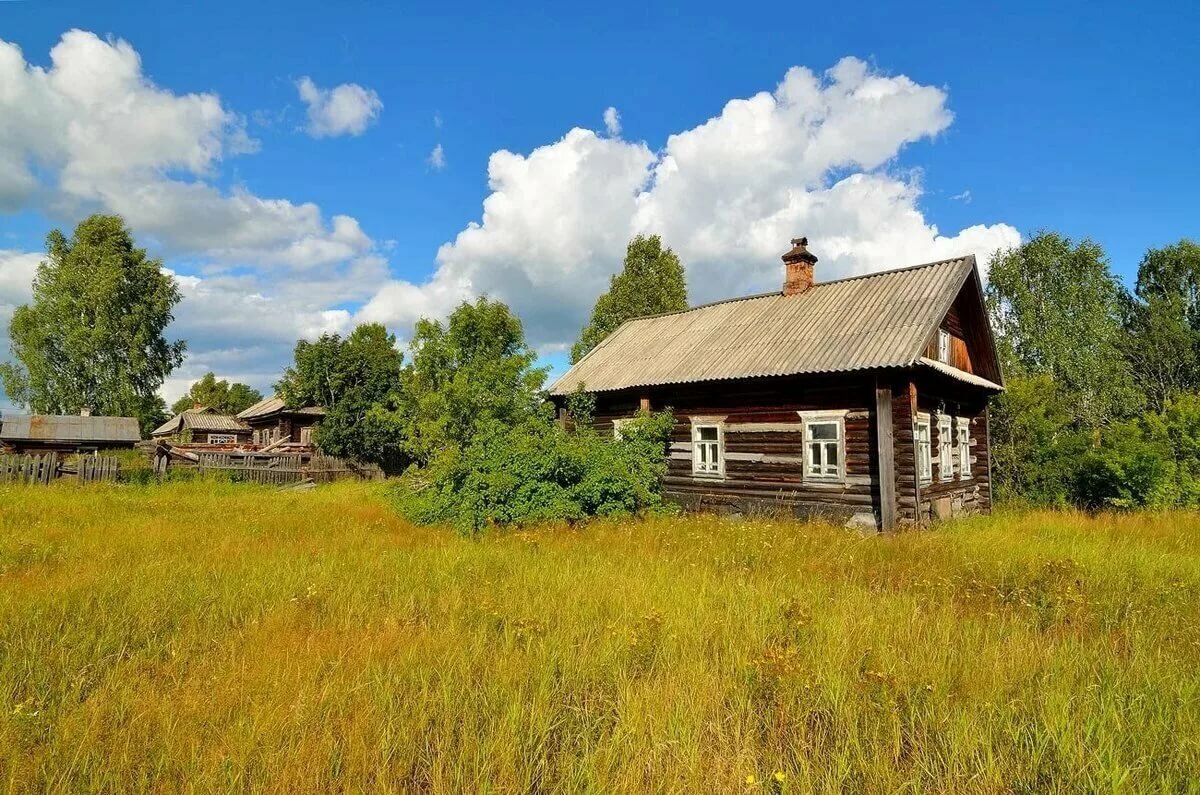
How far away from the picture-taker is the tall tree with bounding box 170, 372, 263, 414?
75056 mm

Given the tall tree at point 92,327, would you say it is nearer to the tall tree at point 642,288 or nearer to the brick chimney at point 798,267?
the tall tree at point 642,288

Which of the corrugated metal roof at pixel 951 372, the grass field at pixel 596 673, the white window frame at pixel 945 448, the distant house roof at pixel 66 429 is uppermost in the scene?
the corrugated metal roof at pixel 951 372

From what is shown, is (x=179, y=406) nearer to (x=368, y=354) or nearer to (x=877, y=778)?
(x=368, y=354)

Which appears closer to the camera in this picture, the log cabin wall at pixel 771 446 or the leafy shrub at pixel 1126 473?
the log cabin wall at pixel 771 446

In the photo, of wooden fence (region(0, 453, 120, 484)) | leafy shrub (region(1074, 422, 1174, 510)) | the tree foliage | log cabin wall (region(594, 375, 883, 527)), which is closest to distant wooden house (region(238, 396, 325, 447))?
wooden fence (region(0, 453, 120, 484))

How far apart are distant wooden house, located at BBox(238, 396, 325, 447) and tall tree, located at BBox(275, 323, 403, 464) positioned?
0.69 metres

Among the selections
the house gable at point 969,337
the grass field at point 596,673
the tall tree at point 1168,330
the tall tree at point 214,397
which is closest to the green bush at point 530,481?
the grass field at point 596,673

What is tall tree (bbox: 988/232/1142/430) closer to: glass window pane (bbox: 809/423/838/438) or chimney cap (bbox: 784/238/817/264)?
chimney cap (bbox: 784/238/817/264)

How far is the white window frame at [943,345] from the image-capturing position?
13.6 metres

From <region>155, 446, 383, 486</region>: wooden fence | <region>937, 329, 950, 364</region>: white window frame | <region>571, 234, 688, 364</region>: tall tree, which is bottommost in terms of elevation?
<region>155, 446, 383, 486</region>: wooden fence

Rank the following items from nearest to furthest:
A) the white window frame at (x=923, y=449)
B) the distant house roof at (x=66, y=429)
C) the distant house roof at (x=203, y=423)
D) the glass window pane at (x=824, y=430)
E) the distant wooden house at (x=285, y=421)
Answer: the white window frame at (x=923, y=449), the glass window pane at (x=824, y=430), the distant house roof at (x=66, y=429), the distant wooden house at (x=285, y=421), the distant house roof at (x=203, y=423)

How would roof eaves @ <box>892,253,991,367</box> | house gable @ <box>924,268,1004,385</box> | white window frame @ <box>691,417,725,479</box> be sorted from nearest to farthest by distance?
roof eaves @ <box>892,253,991,367</box>
house gable @ <box>924,268,1004,385</box>
white window frame @ <box>691,417,725,479</box>

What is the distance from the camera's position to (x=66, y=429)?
2398cm

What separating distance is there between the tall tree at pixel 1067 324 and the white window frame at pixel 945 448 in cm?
1304
